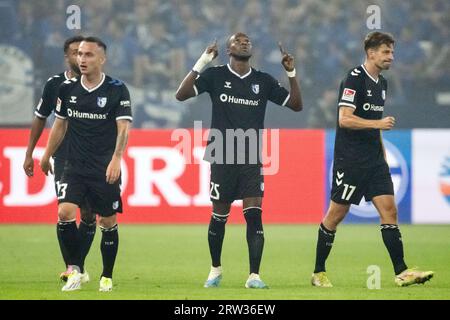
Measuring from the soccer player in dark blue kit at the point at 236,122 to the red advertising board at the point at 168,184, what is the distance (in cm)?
684

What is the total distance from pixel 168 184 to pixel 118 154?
26.3 ft

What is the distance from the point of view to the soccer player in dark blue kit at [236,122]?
10789 mm

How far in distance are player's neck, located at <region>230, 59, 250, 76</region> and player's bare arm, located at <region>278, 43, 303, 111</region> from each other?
1.21 feet

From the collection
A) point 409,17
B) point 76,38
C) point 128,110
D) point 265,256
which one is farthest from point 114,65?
point 128,110

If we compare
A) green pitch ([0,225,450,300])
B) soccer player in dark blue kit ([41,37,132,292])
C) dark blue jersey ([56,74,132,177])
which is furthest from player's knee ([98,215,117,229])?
green pitch ([0,225,450,300])

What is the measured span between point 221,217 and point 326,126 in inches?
373

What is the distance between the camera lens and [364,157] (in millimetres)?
10789

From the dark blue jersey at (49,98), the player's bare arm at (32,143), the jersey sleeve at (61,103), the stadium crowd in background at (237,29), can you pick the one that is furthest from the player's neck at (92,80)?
the stadium crowd in background at (237,29)

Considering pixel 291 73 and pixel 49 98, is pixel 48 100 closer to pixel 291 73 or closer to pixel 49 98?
pixel 49 98

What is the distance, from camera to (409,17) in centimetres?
2211

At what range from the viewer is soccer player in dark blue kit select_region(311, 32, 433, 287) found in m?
10.6

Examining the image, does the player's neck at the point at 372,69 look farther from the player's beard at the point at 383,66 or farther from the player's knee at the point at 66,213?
the player's knee at the point at 66,213

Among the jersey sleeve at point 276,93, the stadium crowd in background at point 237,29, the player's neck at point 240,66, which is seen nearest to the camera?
the player's neck at point 240,66

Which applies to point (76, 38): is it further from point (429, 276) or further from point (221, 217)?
point (429, 276)
